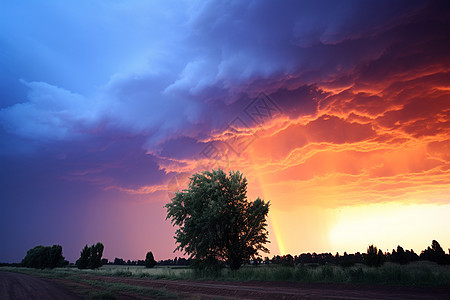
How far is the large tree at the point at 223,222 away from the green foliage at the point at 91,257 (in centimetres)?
8937

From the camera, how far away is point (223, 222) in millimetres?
28547

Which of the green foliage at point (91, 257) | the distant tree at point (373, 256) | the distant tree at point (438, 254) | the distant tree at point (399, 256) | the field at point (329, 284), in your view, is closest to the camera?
the field at point (329, 284)

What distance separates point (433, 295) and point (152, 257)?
93.5 meters

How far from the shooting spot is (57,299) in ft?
47.0

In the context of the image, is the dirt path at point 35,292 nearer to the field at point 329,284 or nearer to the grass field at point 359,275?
the field at point 329,284

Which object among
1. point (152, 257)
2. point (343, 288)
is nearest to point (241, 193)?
point (343, 288)

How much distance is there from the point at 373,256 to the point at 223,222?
2110 centimetres

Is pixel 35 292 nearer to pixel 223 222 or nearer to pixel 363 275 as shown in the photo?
pixel 223 222

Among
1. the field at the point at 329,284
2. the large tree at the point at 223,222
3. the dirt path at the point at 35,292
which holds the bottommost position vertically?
the dirt path at the point at 35,292

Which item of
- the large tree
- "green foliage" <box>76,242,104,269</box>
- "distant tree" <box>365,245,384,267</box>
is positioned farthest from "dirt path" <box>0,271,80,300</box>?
"green foliage" <box>76,242,104,269</box>

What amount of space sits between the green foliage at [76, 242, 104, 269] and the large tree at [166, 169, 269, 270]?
293 feet

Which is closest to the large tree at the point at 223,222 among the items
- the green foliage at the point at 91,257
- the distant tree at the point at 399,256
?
the distant tree at the point at 399,256

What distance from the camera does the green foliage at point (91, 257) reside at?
331 ft

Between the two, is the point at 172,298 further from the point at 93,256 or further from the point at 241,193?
the point at 93,256
